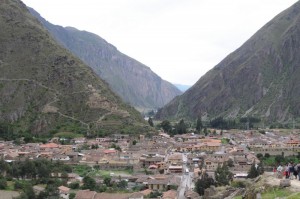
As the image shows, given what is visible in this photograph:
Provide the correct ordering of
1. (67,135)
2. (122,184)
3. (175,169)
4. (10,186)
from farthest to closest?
1. (67,135)
2. (175,169)
3. (10,186)
4. (122,184)

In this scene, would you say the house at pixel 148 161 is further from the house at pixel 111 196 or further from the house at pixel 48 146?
the house at pixel 111 196

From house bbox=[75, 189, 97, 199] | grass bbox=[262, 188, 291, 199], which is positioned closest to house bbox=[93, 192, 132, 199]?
house bbox=[75, 189, 97, 199]

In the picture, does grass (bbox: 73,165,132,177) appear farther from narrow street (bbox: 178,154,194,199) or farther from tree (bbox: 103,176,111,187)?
narrow street (bbox: 178,154,194,199)

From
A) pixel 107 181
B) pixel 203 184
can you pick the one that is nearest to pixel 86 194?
pixel 107 181

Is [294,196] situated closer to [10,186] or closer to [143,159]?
[10,186]

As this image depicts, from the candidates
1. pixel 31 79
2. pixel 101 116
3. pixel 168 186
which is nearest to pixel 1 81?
pixel 31 79

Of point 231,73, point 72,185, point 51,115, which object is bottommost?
point 72,185

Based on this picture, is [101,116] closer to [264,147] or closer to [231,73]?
[264,147]
